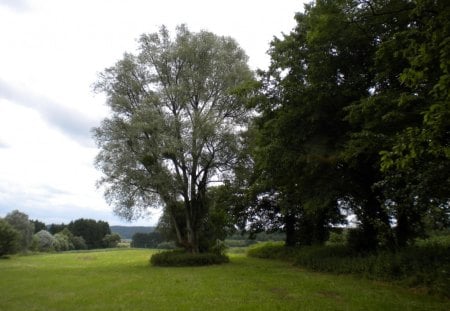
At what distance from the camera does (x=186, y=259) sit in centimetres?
2639

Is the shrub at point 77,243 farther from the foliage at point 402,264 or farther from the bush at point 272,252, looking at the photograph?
the foliage at point 402,264

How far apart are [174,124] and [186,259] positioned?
9.45 m

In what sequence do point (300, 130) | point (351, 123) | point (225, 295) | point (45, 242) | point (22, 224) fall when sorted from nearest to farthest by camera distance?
point (225, 295) → point (351, 123) → point (300, 130) → point (22, 224) → point (45, 242)

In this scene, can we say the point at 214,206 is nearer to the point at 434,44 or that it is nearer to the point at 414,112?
the point at 414,112

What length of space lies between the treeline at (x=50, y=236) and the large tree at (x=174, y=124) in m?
39.6

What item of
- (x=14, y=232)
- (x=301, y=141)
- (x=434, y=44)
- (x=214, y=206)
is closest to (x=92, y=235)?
(x=14, y=232)

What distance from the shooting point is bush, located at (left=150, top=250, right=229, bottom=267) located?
26328mm

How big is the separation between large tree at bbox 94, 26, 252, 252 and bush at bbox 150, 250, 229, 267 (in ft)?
7.49

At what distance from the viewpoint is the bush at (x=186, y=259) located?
26.3 m

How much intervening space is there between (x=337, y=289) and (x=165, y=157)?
54.9 ft

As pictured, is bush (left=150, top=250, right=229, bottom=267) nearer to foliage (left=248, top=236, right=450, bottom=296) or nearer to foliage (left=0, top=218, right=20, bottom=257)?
foliage (left=248, top=236, right=450, bottom=296)

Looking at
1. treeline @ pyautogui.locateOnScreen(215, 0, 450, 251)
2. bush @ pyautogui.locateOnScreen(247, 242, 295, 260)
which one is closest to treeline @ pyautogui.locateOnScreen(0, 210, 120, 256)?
bush @ pyautogui.locateOnScreen(247, 242, 295, 260)

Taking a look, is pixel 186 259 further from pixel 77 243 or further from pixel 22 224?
pixel 77 243

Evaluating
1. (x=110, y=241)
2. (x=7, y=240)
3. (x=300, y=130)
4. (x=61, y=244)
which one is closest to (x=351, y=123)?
(x=300, y=130)
